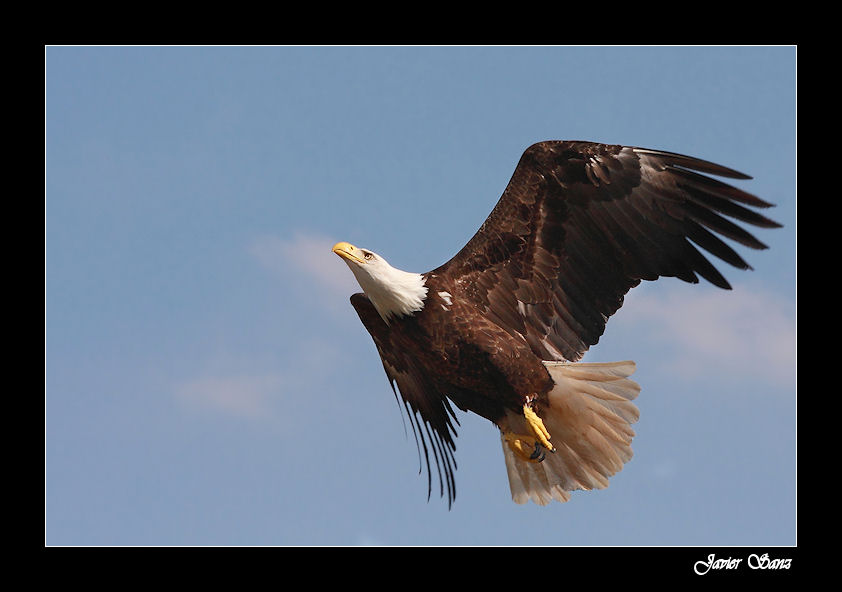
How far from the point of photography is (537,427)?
798 centimetres

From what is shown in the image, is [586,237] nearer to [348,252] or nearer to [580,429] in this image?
[580,429]

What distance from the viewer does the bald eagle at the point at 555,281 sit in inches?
308

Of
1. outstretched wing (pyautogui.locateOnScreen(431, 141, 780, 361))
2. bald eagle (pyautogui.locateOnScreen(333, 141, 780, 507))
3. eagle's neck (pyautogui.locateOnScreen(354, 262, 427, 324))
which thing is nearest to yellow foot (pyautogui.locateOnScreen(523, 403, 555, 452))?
bald eagle (pyautogui.locateOnScreen(333, 141, 780, 507))

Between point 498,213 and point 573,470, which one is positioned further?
point 573,470

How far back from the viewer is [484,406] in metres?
8.12

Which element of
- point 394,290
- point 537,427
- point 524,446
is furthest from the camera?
point 524,446

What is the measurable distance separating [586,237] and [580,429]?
4.42 feet

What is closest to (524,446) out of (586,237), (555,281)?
(555,281)

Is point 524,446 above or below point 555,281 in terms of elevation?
below

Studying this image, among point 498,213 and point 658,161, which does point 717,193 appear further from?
point 498,213

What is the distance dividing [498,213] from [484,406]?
1.29 m

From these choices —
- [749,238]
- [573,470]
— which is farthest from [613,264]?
[573,470]

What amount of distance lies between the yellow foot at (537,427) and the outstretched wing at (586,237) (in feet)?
1.43

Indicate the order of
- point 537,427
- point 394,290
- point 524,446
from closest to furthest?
point 394,290
point 537,427
point 524,446
